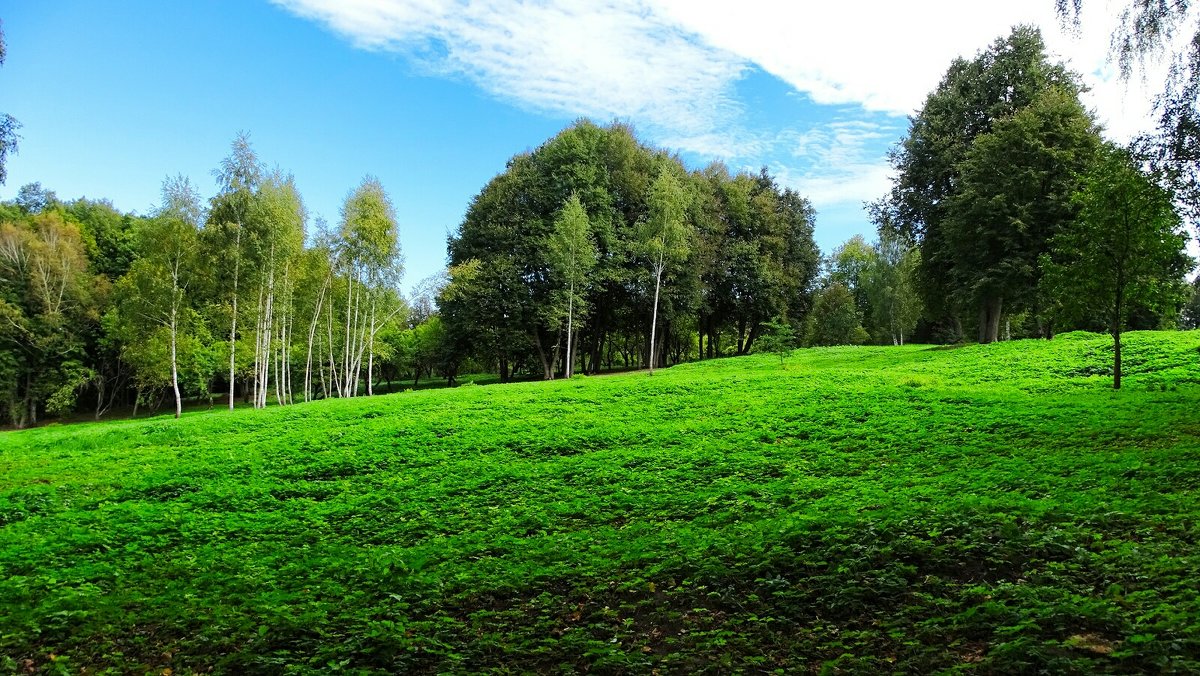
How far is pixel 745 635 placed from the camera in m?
5.58

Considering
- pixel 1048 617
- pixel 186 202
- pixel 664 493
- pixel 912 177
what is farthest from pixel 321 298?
pixel 1048 617

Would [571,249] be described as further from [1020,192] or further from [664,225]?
[1020,192]

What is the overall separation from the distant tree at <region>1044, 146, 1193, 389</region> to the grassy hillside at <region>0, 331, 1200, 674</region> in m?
2.56

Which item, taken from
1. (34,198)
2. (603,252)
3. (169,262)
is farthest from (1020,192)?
(34,198)

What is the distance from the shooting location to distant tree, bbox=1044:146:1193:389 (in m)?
15.7

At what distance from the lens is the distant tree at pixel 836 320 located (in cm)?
6681

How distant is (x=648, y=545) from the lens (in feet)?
25.6

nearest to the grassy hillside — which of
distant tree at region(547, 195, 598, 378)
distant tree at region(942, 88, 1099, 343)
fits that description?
distant tree at region(942, 88, 1099, 343)

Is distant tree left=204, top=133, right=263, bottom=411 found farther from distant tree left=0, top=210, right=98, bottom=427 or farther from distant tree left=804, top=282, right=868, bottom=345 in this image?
distant tree left=804, top=282, right=868, bottom=345

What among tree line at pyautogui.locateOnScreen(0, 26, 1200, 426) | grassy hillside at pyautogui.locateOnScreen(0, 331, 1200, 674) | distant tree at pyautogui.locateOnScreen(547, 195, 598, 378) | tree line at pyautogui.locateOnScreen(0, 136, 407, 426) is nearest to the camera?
grassy hillside at pyautogui.locateOnScreen(0, 331, 1200, 674)

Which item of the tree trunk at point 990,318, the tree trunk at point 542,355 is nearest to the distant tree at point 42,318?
the tree trunk at point 542,355

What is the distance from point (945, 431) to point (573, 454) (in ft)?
25.0

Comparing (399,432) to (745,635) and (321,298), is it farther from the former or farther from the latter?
(321,298)

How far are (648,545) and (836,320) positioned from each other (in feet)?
213
